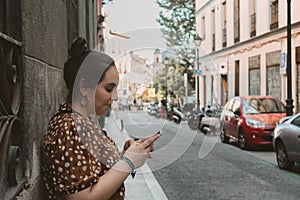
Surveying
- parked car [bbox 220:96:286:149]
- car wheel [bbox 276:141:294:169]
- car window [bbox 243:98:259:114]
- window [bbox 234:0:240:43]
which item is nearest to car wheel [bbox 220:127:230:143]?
parked car [bbox 220:96:286:149]

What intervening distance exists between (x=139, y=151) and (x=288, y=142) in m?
8.41

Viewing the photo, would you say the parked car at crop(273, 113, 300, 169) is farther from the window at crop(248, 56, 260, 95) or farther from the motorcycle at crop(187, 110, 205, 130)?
the window at crop(248, 56, 260, 95)

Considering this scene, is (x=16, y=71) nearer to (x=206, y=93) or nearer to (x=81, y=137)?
(x=81, y=137)

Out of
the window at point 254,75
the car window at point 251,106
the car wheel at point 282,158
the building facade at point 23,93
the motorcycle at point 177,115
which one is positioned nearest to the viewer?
the building facade at point 23,93

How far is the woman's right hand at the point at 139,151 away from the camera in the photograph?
2.18 metres

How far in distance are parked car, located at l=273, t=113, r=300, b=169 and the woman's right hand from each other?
7943 millimetres

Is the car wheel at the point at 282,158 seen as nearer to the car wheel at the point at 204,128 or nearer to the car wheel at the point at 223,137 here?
the car wheel at the point at 223,137

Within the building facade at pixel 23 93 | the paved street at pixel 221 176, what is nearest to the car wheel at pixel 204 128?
the paved street at pixel 221 176

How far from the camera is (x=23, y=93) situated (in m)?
2.39

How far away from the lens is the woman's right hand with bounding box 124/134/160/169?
2176 mm

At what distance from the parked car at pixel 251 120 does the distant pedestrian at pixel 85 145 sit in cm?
1281

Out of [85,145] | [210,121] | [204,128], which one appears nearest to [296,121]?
[85,145]

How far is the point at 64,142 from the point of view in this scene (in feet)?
6.70

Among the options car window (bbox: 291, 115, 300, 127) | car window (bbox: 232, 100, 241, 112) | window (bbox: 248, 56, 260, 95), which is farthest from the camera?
window (bbox: 248, 56, 260, 95)
